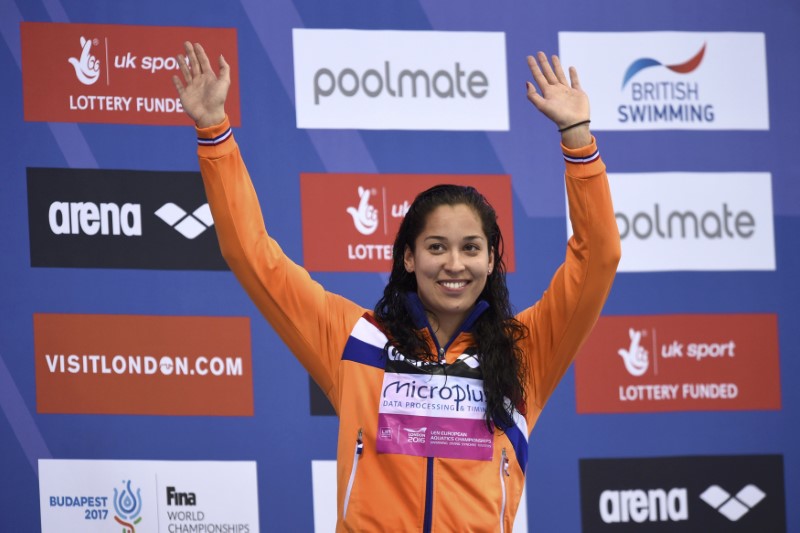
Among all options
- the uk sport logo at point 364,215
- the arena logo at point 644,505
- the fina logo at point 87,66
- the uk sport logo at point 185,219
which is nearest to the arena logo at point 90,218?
the uk sport logo at point 185,219

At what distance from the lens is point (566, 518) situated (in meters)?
3.79

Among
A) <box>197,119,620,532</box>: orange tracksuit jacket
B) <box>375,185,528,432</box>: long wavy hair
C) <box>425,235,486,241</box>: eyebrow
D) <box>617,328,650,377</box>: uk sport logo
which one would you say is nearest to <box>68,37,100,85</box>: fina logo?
<box>197,119,620,532</box>: orange tracksuit jacket

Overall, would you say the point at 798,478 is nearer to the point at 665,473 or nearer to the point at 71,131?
the point at 665,473

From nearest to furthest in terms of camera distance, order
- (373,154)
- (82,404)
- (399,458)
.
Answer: (399,458), (82,404), (373,154)

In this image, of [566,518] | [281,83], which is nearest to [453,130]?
[281,83]

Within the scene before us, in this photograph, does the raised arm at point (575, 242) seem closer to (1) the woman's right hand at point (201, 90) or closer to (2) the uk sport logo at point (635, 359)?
(1) the woman's right hand at point (201, 90)

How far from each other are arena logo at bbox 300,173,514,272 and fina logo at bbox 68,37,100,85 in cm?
77

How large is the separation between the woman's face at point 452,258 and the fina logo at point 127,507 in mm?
1693

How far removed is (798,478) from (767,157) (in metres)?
1.17

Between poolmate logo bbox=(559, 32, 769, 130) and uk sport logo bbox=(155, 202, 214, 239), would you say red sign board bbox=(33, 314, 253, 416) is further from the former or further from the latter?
poolmate logo bbox=(559, 32, 769, 130)

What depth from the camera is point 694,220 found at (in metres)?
3.89

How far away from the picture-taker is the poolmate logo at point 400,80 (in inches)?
147

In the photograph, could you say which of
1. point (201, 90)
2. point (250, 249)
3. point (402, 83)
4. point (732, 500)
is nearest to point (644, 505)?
point (732, 500)

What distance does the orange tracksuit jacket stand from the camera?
216 cm
